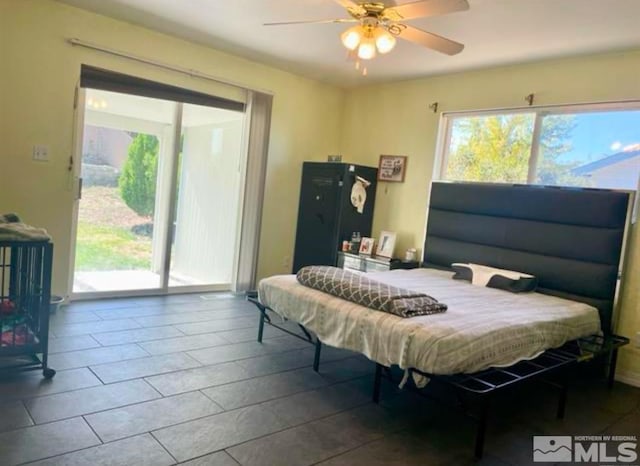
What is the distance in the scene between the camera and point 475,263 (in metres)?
4.12

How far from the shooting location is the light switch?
375cm

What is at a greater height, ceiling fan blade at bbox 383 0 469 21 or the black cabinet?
ceiling fan blade at bbox 383 0 469 21

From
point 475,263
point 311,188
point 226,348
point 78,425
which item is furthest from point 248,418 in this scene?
point 311,188

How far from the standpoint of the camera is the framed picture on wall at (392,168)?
5.02 m

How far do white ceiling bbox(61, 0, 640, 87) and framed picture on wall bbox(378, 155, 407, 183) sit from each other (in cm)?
88

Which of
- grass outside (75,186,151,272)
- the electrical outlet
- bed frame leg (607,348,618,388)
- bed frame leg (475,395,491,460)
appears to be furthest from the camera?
the electrical outlet

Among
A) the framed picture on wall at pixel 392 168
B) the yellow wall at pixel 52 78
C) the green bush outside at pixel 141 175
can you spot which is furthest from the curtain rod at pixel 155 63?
the framed picture on wall at pixel 392 168

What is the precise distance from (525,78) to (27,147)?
4.17 meters

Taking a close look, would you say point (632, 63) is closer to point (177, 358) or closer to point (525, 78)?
point (525, 78)

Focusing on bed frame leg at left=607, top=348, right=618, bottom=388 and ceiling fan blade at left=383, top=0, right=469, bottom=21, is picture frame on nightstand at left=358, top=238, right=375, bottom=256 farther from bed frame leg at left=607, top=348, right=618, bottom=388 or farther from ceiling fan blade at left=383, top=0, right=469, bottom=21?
ceiling fan blade at left=383, top=0, right=469, bottom=21

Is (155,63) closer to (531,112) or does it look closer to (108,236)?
(108,236)

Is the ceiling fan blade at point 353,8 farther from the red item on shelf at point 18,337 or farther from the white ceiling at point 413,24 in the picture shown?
the red item on shelf at point 18,337

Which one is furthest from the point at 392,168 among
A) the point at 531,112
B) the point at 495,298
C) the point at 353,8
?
the point at 353,8

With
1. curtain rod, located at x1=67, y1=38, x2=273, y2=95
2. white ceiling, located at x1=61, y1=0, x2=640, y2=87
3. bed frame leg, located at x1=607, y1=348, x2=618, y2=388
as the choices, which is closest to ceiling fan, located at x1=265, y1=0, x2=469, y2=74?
white ceiling, located at x1=61, y1=0, x2=640, y2=87
